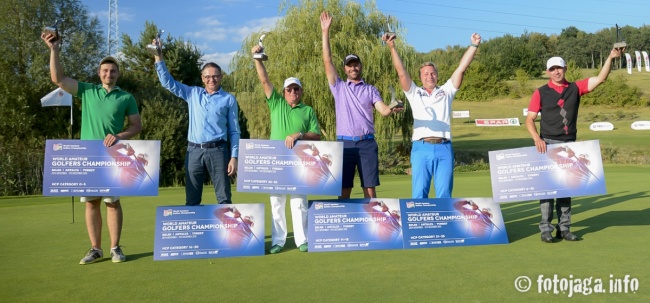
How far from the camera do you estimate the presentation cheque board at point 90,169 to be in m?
5.98

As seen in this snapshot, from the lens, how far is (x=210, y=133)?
6336 millimetres

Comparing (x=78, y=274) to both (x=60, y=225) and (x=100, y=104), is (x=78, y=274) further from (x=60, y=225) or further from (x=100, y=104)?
(x=60, y=225)

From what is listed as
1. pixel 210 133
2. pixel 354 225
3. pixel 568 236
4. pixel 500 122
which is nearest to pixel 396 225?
pixel 354 225

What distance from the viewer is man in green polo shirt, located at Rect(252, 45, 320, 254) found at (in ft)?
21.2

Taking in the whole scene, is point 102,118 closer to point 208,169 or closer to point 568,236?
point 208,169

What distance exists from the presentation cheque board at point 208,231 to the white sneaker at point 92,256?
0.55 m

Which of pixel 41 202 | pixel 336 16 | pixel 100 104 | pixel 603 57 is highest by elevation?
pixel 603 57

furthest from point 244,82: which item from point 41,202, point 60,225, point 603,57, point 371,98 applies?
point 603,57

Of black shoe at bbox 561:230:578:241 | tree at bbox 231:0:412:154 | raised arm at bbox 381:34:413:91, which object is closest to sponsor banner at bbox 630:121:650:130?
tree at bbox 231:0:412:154

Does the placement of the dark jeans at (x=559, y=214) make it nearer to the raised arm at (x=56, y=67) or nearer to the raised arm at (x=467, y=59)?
the raised arm at (x=467, y=59)

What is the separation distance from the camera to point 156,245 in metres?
6.04

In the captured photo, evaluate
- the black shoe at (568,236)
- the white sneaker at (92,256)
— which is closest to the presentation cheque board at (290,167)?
the white sneaker at (92,256)

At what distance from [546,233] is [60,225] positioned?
21.5 ft

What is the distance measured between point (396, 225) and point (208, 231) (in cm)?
196
